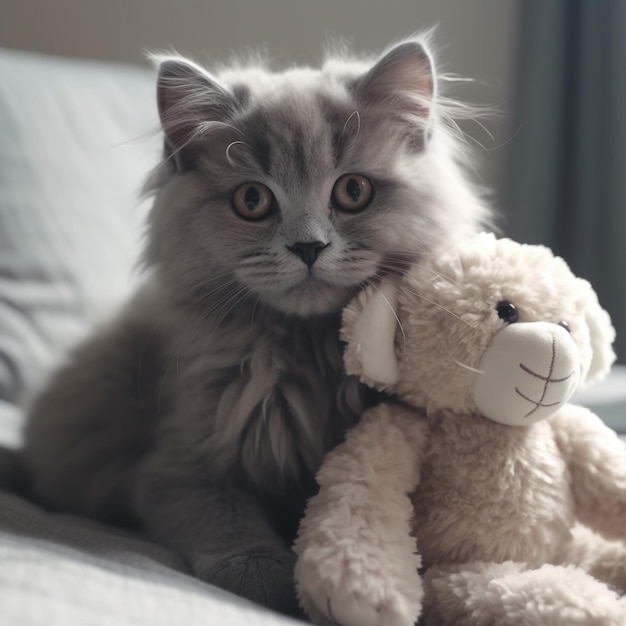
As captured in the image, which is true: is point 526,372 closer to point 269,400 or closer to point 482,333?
point 482,333

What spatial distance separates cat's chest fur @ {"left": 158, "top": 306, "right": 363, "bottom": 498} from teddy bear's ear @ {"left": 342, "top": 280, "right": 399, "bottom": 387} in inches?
5.6

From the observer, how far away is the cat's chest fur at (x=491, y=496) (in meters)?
0.89

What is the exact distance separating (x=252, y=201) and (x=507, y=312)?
415mm

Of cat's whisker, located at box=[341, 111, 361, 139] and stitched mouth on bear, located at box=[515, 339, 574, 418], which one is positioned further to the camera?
cat's whisker, located at box=[341, 111, 361, 139]

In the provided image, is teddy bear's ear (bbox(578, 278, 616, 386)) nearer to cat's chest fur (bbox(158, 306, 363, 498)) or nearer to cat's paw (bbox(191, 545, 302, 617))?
cat's chest fur (bbox(158, 306, 363, 498))

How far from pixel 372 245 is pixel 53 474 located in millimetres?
751

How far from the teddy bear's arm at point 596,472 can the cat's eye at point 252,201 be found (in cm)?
52

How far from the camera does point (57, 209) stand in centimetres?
175

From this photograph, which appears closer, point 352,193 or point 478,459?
point 478,459

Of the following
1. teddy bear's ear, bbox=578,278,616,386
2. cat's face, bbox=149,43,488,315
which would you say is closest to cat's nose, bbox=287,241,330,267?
cat's face, bbox=149,43,488,315

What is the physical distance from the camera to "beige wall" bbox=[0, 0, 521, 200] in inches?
104

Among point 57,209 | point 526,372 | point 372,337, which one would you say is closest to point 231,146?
point 372,337

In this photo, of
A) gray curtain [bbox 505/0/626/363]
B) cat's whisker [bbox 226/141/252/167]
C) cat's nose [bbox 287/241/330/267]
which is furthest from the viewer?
gray curtain [bbox 505/0/626/363]

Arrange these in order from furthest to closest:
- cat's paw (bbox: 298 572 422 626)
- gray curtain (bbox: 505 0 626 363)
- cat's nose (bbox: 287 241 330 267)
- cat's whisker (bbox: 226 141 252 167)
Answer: gray curtain (bbox: 505 0 626 363) < cat's whisker (bbox: 226 141 252 167) < cat's nose (bbox: 287 241 330 267) < cat's paw (bbox: 298 572 422 626)
